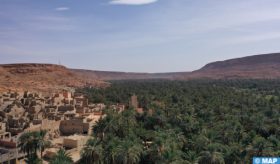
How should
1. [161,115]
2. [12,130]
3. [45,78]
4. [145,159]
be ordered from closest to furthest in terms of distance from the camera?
1. [145,159]
2. [12,130]
3. [161,115]
4. [45,78]

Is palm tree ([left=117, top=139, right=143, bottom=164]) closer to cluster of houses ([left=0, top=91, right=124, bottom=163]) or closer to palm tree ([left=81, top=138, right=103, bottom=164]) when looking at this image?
palm tree ([left=81, top=138, right=103, bottom=164])

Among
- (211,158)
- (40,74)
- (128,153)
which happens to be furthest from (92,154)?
(40,74)

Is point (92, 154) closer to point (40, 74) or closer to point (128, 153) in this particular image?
point (128, 153)

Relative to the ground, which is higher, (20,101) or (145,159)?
(20,101)

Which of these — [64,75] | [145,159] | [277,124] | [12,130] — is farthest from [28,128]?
[64,75]

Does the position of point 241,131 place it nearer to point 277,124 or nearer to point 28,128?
point 277,124

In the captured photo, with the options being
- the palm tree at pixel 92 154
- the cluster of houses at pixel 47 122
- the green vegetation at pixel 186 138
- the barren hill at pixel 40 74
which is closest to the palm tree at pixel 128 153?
the green vegetation at pixel 186 138

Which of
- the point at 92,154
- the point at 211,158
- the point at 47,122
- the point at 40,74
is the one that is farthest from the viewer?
the point at 40,74
